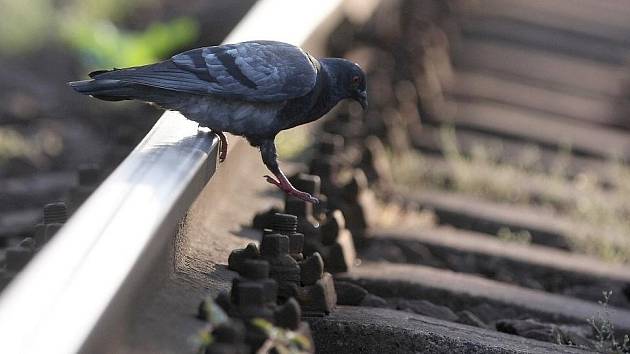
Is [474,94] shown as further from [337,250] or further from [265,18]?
[337,250]

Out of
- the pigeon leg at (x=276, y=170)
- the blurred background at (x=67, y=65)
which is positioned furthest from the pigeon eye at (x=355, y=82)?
the blurred background at (x=67, y=65)

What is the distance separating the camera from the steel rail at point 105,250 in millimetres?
2787

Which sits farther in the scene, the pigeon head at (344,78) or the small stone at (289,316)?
the pigeon head at (344,78)

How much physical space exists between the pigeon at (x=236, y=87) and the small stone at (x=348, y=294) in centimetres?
52

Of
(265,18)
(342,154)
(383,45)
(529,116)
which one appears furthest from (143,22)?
(342,154)

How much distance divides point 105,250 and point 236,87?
1.70 metres

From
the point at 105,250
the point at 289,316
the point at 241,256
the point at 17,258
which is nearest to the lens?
the point at 105,250

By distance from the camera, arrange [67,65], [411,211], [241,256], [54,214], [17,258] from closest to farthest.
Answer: [17,258] → [54,214] → [241,256] → [411,211] → [67,65]

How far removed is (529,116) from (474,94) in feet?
1.87

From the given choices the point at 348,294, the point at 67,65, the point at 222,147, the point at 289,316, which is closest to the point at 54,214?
the point at 289,316

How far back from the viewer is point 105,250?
321 cm

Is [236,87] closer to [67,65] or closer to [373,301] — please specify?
[373,301]

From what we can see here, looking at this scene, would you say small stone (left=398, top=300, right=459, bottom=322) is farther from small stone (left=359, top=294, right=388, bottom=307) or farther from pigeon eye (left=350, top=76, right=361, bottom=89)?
pigeon eye (left=350, top=76, right=361, bottom=89)

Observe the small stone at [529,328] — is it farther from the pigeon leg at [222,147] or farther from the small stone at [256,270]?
the small stone at [256,270]
